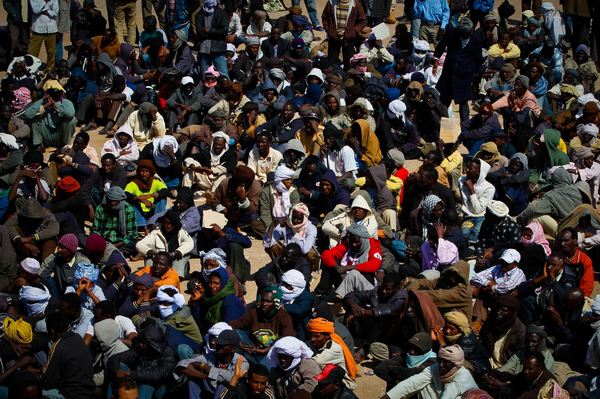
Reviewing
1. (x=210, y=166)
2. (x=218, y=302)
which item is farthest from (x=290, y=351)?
(x=210, y=166)

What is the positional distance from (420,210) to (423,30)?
22.5ft

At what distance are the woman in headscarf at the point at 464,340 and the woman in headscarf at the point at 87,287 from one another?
343 centimetres

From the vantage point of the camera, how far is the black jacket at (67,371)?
6.56m

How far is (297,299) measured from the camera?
25.0ft

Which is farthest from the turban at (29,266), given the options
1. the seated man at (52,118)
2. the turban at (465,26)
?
the turban at (465,26)

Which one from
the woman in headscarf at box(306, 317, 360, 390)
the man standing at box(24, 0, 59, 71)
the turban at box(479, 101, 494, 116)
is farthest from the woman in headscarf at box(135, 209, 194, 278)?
the man standing at box(24, 0, 59, 71)

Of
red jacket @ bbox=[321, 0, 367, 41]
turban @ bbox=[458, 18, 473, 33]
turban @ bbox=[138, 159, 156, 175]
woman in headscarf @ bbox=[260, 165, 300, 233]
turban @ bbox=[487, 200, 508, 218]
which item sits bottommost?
woman in headscarf @ bbox=[260, 165, 300, 233]

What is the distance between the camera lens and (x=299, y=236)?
29.1 feet

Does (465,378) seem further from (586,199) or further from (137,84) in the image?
(137,84)

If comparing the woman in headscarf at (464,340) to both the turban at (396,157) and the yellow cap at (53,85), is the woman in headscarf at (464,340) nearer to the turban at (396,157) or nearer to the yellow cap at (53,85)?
the turban at (396,157)

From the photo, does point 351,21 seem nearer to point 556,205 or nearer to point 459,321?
point 556,205

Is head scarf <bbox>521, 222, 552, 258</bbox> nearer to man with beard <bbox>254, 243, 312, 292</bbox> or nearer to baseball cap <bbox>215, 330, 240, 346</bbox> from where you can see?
man with beard <bbox>254, 243, 312, 292</bbox>

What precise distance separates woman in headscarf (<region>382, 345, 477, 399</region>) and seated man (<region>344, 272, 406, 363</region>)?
1078mm

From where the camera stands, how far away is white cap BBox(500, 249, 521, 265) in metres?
7.77
